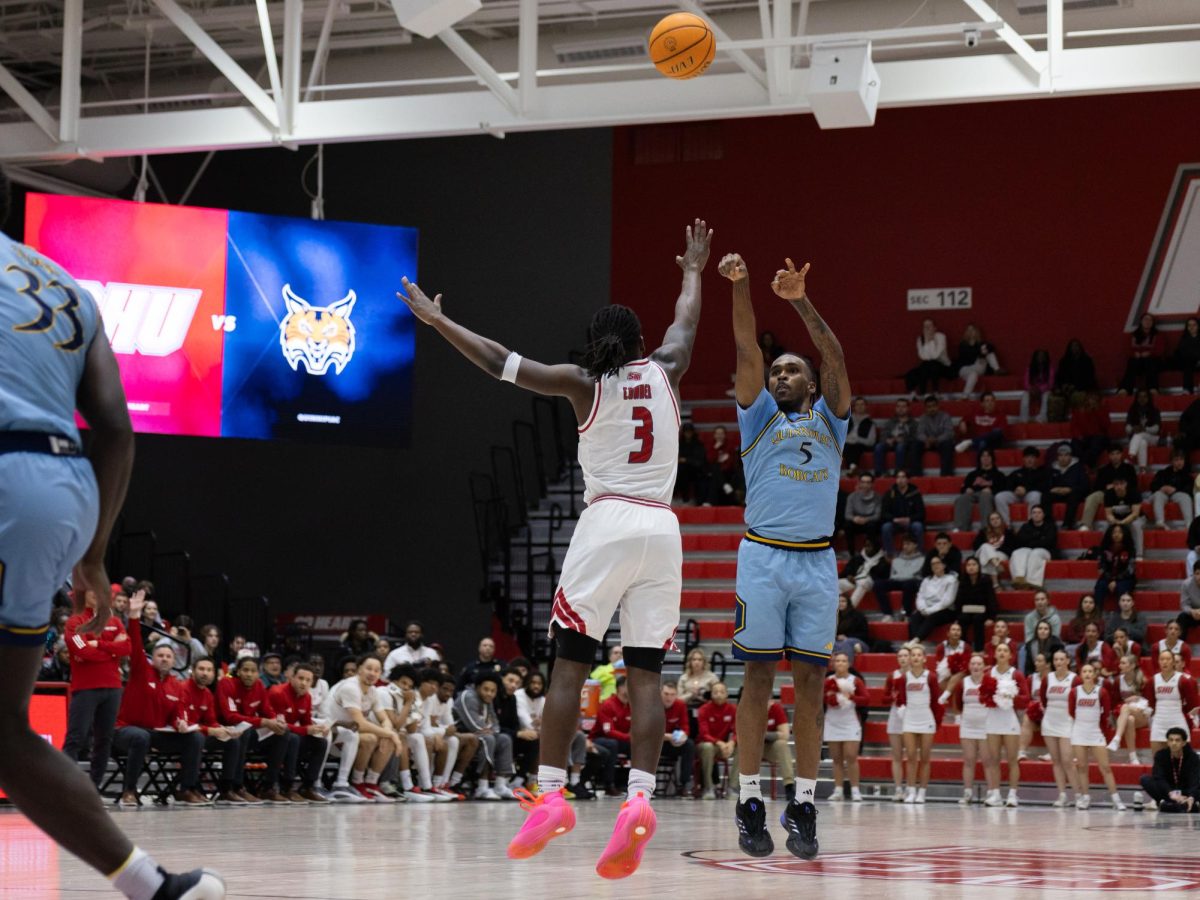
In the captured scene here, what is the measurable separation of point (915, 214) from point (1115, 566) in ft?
23.5

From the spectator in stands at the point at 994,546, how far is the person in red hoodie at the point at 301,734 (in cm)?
832

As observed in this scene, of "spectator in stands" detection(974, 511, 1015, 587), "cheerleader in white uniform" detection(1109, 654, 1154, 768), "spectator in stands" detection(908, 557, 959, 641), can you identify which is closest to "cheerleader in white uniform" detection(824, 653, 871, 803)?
"spectator in stands" detection(908, 557, 959, 641)

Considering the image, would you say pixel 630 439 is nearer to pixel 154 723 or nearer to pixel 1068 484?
pixel 154 723

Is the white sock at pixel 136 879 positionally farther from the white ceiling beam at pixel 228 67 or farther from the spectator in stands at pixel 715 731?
the spectator in stands at pixel 715 731

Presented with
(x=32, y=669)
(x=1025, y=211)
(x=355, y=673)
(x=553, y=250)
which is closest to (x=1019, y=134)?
(x=1025, y=211)

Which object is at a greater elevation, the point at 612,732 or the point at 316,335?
the point at 316,335

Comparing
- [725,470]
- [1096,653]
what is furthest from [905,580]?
[725,470]

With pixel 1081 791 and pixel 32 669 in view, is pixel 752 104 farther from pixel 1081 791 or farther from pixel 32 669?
pixel 32 669

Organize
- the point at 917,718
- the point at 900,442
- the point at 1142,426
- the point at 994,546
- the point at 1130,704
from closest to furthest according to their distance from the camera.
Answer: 1. the point at 1130,704
2. the point at 917,718
3. the point at 994,546
4. the point at 1142,426
5. the point at 900,442

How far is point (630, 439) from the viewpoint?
18.8 ft

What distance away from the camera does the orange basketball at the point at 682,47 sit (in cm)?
1038

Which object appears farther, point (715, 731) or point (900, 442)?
point (900, 442)

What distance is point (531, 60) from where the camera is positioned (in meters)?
13.7

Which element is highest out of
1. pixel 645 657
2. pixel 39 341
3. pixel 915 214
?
pixel 915 214
